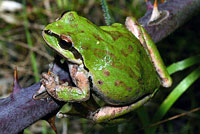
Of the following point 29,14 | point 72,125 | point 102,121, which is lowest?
point 72,125

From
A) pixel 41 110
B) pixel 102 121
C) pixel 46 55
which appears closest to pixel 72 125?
pixel 46 55

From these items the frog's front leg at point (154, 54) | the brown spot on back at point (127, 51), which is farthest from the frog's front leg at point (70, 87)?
the frog's front leg at point (154, 54)

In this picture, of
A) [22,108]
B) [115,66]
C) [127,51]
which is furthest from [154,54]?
[22,108]

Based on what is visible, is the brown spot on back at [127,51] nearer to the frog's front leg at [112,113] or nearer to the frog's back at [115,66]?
the frog's back at [115,66]

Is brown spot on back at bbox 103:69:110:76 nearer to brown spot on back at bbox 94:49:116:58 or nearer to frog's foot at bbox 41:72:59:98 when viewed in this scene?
brown spot on back at bbox 94:49:116:58

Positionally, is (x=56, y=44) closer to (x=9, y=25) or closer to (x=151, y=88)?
(x=151, y=88)

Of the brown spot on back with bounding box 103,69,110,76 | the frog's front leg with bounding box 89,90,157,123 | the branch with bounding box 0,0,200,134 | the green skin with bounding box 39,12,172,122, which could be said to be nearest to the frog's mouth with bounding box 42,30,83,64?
the green skin with bounding box 39,12,172,122

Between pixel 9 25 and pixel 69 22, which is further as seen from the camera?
pixel 9 25

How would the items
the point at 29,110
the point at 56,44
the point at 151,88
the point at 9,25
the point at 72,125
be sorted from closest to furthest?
1. the point at 29,110
2. the point at 56,44
3. the point at 151,88
4. the point at 72,125
5. the point at 9,25
